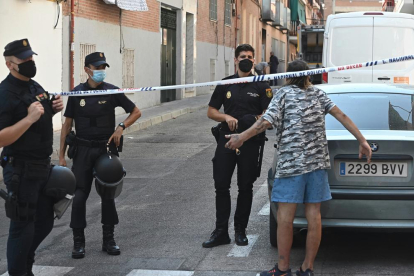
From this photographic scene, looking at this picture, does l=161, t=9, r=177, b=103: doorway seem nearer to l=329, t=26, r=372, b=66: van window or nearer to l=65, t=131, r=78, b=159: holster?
l=329, t=26, r=372, b=66: van window

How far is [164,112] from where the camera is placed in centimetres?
2091

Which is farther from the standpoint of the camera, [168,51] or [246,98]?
[168,51]

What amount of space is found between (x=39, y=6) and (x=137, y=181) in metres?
6.46

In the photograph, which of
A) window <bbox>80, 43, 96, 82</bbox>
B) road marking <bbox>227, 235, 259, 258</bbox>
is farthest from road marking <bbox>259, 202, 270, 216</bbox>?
window <bbox>80, 43, 96, 82</bbox>

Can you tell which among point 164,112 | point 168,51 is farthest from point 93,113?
point 168,51

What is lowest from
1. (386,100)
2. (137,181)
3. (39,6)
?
(137,181)

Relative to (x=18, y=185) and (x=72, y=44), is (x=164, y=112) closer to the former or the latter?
(x=72, y=44)

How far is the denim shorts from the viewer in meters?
5.56

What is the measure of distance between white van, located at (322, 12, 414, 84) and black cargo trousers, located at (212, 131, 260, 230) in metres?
10.9

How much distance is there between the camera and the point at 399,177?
5.86m

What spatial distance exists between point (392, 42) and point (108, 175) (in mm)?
11860

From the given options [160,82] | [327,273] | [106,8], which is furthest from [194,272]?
[160,82]

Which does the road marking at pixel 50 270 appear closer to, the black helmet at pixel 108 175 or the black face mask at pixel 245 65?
the black helmet at pixel 108 175

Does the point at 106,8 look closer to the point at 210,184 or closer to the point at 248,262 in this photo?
the point at 210,184
